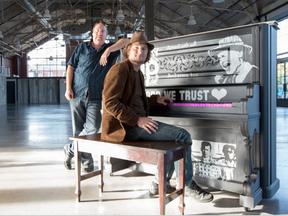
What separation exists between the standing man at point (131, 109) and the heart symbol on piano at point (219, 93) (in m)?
0.49

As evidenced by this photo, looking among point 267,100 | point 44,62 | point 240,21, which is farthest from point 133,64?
point 44,62

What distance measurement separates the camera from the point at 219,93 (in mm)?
2090

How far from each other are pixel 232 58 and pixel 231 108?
23.9 inches

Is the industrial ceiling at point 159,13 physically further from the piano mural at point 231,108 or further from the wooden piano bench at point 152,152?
the wooden piano bench at point 152,152

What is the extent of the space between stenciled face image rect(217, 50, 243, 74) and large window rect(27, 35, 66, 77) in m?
24.8

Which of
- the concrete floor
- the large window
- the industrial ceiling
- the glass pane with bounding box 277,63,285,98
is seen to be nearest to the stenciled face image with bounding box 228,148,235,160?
the concrete floor

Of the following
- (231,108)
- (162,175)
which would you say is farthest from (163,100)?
(162,175)

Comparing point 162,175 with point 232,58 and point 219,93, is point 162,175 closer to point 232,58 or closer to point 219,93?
point 219,93

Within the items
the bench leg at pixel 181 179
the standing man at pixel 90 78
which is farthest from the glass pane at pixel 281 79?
the bench leg at pixel 181 179

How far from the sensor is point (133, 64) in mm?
1931

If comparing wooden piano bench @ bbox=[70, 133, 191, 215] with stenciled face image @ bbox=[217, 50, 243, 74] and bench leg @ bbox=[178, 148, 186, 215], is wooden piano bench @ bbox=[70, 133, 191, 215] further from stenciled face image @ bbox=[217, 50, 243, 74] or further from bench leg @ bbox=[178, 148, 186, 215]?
stenciled face image @ bbox=[217, 50, 243, 74]

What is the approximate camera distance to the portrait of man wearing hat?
2135 millimetres

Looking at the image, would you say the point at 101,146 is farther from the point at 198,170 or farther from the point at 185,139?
the point at 198,170

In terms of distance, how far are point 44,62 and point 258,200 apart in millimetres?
27271
